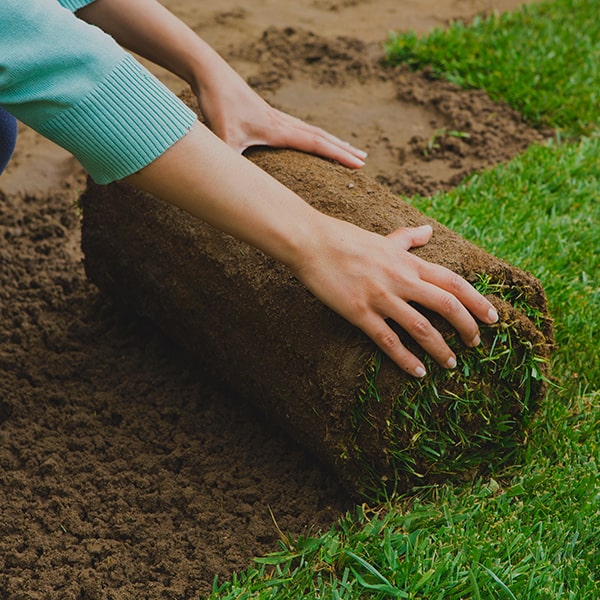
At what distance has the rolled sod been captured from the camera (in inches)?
89.6

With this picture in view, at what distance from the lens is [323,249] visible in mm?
2098

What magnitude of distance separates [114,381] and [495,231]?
5.08 ft

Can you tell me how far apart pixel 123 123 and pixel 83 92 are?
0.10 metres

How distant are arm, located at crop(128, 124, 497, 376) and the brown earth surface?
2.10 feet

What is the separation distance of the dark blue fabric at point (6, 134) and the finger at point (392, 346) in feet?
4.16

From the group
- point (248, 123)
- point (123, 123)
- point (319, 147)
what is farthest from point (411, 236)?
point (123, 123)

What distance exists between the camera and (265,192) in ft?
6.73

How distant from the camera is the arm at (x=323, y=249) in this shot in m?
2.00

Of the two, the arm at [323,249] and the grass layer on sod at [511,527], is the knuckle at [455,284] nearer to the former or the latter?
the arm at [323,249]

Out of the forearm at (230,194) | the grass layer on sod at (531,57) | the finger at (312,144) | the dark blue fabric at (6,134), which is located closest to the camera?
the forearm at (230,194)

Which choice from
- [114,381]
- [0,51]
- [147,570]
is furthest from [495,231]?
[0,51]

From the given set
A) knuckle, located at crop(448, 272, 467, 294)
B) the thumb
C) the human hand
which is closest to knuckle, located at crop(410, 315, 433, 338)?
the human hand

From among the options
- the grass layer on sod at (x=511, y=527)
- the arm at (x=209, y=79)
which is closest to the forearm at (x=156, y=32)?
the arm at (x=209, y=79)

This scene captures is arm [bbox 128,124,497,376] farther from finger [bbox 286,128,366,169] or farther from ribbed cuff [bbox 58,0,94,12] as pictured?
ribbed cuff [bbox 58,0,94,12]
